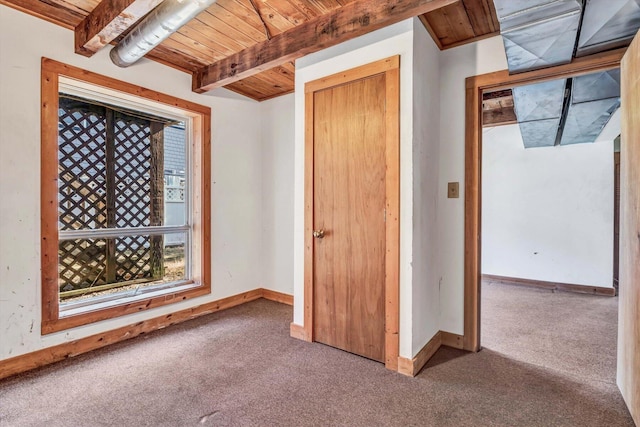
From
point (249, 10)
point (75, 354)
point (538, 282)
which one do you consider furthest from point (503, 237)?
point (75, 354)

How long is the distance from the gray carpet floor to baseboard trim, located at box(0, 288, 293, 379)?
8 centimetres

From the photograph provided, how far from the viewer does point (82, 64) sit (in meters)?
2.26

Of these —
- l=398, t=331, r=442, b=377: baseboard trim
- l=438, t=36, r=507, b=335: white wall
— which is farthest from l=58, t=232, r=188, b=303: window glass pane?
l=438, t=36, r=507, b=335: white wall

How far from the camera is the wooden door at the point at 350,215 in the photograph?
2098 mm

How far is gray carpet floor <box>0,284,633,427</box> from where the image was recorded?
157 centimetres

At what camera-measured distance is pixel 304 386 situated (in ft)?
6.01

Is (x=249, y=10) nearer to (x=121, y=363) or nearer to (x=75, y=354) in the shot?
(x=121, y=363)

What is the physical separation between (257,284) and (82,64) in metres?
2.58

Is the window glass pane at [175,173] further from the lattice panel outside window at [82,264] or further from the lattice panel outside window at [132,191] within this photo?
the lattice panel outside window at [82,264]

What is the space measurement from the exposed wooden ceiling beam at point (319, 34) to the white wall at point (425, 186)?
0.27 m

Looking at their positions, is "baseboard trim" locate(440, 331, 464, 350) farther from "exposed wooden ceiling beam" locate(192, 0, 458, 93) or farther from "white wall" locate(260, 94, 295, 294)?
"exposed wooden ceiling beam" locate(192, 0, 458, 93)

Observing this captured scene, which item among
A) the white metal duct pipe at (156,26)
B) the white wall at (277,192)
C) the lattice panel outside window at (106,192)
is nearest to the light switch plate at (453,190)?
the white wall at (277,192)

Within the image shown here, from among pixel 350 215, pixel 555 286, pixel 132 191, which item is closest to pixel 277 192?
pixel 132 191

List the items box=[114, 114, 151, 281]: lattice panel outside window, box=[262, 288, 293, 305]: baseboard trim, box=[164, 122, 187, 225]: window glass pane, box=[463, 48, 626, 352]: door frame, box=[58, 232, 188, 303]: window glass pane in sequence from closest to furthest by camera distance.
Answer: box=[463, 48, 626, 352]: door frame, box=[58, 232, 188, 303]: window glass pane, box=[114, 114, 151, 281]: lattice panel outside window, box=[164, 122, 187, 225]: window glass pane, box=[262, 288, 293, 305]: baseboard trim
